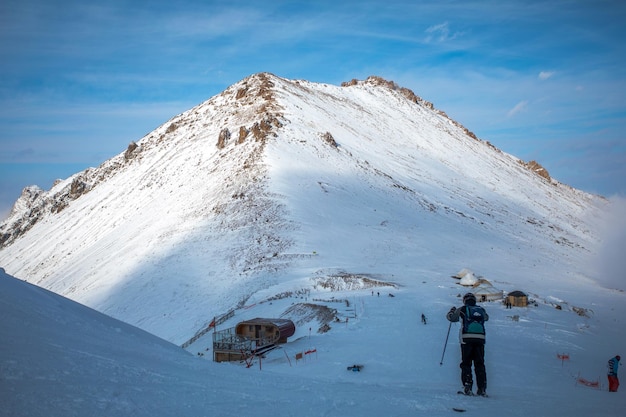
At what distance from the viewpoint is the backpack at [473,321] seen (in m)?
10.2

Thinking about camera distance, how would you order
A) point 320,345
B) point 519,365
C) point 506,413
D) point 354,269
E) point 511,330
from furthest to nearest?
point 354,269
point 511,330
point 320,345
point 519,365
point 506,413

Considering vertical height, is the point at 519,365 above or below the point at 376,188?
below

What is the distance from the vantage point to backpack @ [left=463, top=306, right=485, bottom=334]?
10.2 m

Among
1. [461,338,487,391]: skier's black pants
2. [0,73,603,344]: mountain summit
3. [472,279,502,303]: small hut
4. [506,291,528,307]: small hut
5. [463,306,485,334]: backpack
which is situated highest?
[0,73,603,344]: mountain summit

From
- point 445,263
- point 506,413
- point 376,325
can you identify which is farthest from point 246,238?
point 506,413

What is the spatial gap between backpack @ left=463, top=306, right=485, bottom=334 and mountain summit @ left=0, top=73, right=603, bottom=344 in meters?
27.9

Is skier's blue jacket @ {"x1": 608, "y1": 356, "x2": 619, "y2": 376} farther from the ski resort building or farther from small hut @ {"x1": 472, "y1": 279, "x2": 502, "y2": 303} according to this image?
small hut @ {"x1": 472, "y1": 279, "x2": 502, "y2": 303}

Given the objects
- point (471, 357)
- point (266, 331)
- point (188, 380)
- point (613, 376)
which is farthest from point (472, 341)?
point (266, 331)

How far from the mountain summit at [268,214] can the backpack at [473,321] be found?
27866 millimetres

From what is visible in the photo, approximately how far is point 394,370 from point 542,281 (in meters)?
38.6

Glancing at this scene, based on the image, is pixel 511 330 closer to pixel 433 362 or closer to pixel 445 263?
pixel 433 362

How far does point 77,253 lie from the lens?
65.6 m

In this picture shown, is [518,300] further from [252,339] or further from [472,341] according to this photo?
[472,341]

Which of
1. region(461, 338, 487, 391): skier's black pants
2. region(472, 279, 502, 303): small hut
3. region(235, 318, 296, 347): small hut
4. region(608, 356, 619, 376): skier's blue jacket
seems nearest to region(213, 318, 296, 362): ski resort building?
region(235, 318, 296, 347): small hut
